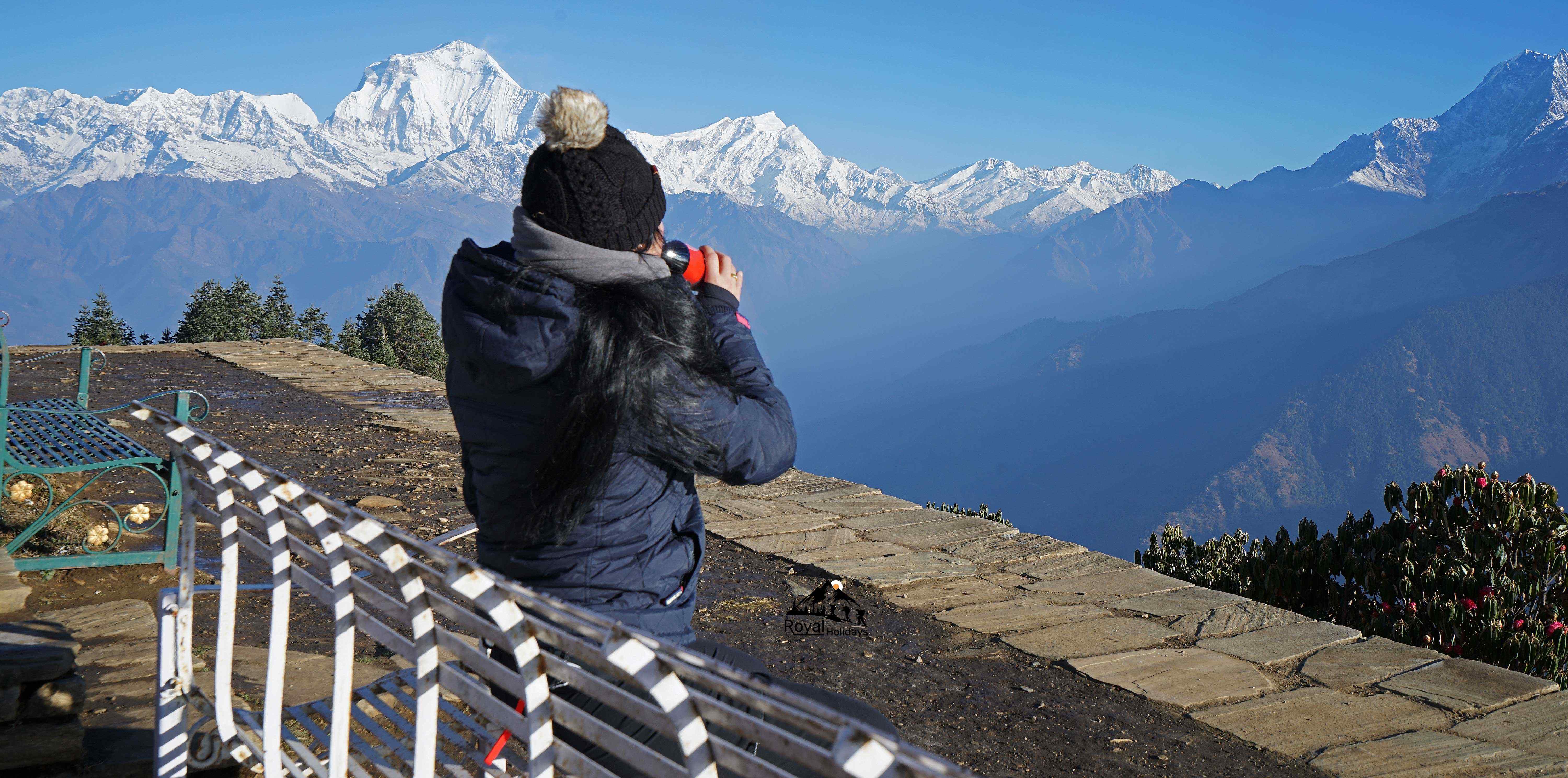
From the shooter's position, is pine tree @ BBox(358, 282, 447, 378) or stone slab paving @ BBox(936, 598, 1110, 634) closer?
stone slab paving @ BBox(936, 598, 1110, 634)

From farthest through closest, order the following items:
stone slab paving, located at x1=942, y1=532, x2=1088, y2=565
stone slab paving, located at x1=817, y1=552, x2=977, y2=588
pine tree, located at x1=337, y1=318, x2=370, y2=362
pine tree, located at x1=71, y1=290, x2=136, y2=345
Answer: pine tree, located at x1=71, y1=290, x2=136, y2=345 < pine tree, located at x1=337, y1=318, x2=370, y2=362 < stone slab paving, located at x1=942, y1=532, x2=1088, y2=565 < stone slab paving, located at x1=817, y1=552, x2=977, y2=588

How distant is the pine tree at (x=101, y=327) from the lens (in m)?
24.5

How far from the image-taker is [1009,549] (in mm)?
4746

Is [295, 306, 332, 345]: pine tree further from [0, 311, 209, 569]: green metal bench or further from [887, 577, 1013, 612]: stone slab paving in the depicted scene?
[887, 577, 1013, 612]: stone slab paving

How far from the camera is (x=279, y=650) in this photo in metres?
1.69

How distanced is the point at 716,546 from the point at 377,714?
277cm

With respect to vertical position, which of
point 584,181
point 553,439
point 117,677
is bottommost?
point 117,677

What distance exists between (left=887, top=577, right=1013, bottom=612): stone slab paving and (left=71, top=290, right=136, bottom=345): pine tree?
20.2m

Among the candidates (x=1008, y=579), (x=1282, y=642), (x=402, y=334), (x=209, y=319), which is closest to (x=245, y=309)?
(x=209, y=319)

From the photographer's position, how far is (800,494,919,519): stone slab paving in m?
5.36

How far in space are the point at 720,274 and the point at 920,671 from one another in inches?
83.3

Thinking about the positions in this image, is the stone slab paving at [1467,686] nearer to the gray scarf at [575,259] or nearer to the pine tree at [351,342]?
the gray scarf at [575,259]

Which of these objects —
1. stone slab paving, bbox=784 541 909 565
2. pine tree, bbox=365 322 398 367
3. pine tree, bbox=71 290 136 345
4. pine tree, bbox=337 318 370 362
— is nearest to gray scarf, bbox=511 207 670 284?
stone slab paving, bbox=784 541 909 565

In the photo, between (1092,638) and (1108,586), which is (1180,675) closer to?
(1092,638)
